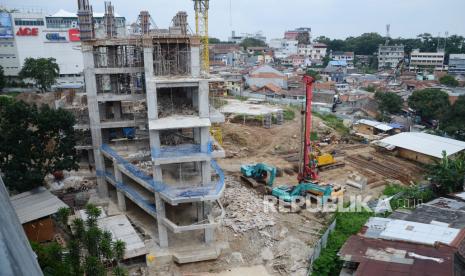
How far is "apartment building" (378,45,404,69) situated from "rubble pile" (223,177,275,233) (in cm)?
10355

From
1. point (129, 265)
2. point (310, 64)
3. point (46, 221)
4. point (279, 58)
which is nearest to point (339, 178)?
point (129, 265)

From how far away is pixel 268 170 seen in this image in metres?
32.8

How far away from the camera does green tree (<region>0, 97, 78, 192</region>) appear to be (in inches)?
1005

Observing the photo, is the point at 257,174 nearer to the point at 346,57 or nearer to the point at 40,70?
the point at 40,70

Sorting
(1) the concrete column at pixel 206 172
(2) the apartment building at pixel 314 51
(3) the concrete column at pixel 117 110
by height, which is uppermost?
(2) the apartment building at pixel 314 51

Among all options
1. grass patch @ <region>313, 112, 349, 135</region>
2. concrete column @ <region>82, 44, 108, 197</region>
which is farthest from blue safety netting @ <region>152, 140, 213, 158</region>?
grass patch @ <region>313, 112, 349, 135</region>

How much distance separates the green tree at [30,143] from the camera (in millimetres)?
25531

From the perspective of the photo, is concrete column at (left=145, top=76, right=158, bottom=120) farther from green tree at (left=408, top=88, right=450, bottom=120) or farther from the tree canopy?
green tree at (left=408, top=88, right=450, bottom=120)

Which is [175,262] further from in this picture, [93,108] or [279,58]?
[279,58]

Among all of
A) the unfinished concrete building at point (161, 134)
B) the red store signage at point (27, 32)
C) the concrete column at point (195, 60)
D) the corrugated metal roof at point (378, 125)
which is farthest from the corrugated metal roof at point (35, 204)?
the red store signage at point (27, 32)

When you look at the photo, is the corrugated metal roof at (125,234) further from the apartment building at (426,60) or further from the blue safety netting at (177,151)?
the apartment building at (426,60)

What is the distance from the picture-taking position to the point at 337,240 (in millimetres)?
23750

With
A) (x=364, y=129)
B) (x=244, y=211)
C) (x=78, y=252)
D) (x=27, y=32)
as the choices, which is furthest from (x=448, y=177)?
(x=27, y=32)

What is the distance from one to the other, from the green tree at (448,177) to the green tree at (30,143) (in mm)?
29479
